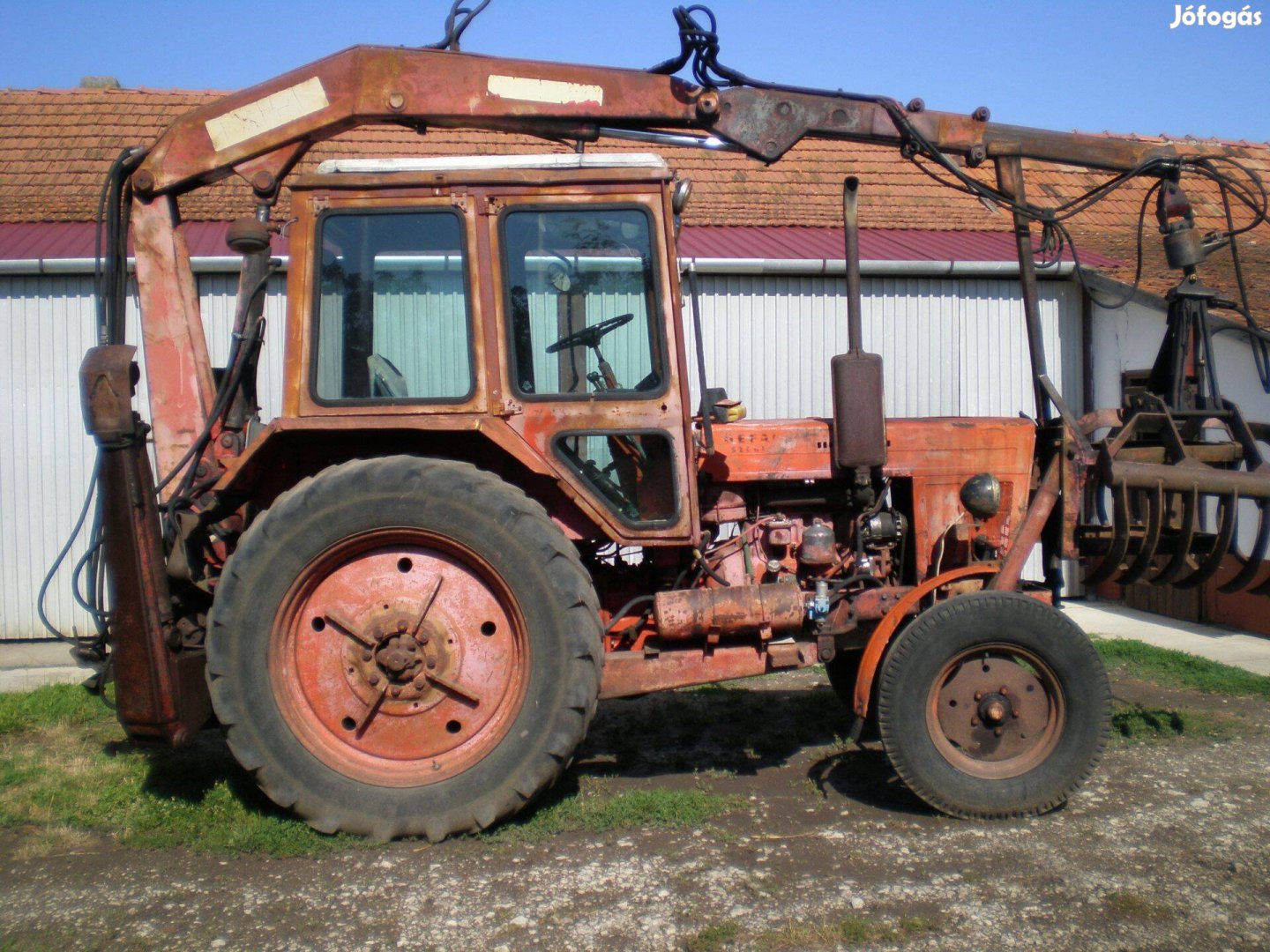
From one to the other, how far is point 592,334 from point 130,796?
276 centimetres

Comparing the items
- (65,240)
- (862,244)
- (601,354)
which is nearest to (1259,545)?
(601,354)

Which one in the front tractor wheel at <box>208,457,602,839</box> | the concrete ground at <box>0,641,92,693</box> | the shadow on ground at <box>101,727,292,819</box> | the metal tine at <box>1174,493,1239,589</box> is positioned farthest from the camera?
the concrete ground at <box>0,641,92,693</box>

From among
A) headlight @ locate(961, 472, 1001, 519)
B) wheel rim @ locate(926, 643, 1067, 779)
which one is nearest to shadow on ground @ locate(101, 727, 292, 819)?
wheel rim @ locate(926, 643, 1067, 779)

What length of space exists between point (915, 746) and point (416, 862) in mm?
1912

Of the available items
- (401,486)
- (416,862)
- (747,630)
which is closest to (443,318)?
(401,486)

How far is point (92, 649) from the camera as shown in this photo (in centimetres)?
465

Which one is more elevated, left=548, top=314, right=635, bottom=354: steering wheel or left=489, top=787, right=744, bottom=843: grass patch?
left=548, top=314, right=635, bottom=354: steering wheel

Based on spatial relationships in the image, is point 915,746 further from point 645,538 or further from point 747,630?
point 645,538

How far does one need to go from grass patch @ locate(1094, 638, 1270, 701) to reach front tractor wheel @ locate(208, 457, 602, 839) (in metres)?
4.35

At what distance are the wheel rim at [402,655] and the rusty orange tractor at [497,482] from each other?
13 millimetres

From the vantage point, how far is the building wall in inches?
342

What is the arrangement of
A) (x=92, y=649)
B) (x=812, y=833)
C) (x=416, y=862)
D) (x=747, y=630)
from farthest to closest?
(x=92, y=649)
(x=747, y=630)
(x=812, y=833)
(x=416, y=862)

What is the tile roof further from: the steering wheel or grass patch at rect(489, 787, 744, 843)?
grass patch at rect(489, 787, 744, 843)

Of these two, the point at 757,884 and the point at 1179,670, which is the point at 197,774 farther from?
the point at 1179,670
